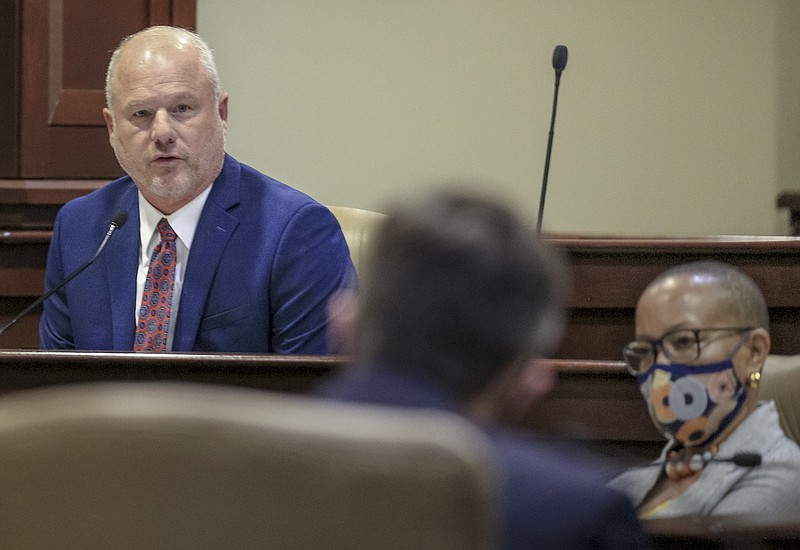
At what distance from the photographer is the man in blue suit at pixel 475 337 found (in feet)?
2.71

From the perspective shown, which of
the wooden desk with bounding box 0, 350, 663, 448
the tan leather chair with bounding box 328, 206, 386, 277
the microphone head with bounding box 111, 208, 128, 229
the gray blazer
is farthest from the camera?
the tan leather chair with bounding box 328, 206, 386, 277

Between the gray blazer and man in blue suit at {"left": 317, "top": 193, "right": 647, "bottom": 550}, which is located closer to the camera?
man in blue suit at {"left": 317, "top": 193, "right": 647, "bottom": 550}

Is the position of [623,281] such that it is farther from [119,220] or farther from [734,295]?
[734,295]

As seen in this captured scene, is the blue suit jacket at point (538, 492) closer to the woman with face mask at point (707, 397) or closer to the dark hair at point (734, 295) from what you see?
the woman with face mask at point (707, 397)

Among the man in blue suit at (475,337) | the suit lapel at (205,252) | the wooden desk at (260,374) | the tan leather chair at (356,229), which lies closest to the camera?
the man in blue suit at (475,337)

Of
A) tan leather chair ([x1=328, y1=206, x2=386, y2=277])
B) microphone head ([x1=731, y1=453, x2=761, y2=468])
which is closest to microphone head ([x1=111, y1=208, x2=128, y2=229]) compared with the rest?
tan leather chair ([x1=328, y1=206, x2=386, y2=277])

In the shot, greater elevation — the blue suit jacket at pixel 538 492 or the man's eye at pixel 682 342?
the blue suit jacket at pixel 538 492

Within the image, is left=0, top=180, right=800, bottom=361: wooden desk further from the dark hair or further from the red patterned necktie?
the dark hair

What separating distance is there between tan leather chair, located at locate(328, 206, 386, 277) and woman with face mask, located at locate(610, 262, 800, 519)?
1639mm

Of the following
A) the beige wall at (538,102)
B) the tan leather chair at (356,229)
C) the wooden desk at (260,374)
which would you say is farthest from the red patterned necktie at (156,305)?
the beige wall at (538,102)

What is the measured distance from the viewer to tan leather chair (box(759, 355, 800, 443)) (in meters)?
2.15

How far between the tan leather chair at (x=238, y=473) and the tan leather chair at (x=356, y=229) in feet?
8.53

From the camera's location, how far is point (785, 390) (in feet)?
7.18

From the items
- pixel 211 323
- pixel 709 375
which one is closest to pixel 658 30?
pixel 211 323
